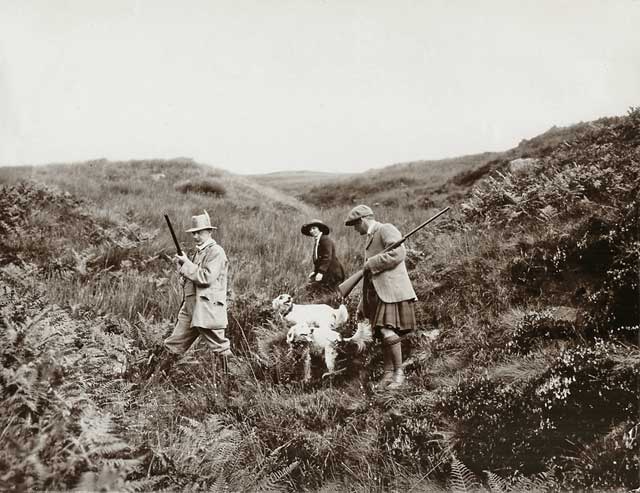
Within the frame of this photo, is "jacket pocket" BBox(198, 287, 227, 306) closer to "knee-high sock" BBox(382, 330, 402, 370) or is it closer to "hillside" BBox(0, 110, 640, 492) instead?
"hillside" BBox(0, 110, 640, 492)

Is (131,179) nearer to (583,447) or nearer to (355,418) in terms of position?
(355,418)

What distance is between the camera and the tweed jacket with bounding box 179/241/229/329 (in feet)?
20.1

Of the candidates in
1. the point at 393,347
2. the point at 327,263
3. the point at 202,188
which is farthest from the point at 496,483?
the point at 202,188

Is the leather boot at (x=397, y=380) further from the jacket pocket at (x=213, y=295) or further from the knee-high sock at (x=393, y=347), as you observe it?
the jacket pocket at (x=213, y=295)

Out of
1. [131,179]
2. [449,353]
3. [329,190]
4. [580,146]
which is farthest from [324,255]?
[329,190]

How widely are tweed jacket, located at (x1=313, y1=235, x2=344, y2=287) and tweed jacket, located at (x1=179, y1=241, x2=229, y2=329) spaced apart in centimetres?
197

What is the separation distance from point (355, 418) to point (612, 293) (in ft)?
9.12

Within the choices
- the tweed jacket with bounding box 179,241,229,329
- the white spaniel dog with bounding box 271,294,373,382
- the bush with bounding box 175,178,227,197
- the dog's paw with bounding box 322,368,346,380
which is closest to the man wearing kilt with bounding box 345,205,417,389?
the white spaniel dog with bounding box 271,294,373,382

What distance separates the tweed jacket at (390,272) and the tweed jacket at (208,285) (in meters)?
1.75

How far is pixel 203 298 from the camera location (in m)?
6.20

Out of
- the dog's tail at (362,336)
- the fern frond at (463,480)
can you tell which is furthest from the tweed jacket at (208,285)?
the fern frond at (463,480)

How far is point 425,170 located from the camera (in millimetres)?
21812

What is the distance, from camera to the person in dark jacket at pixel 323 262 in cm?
794

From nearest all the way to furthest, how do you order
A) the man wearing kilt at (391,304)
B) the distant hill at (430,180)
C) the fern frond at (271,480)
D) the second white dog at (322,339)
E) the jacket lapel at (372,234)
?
the fern frond at (271,480), the man wearing kilt at (391,304), the jacket lapel at (372,234), the second white dog at (322,339), the distant hill at (430,180)
